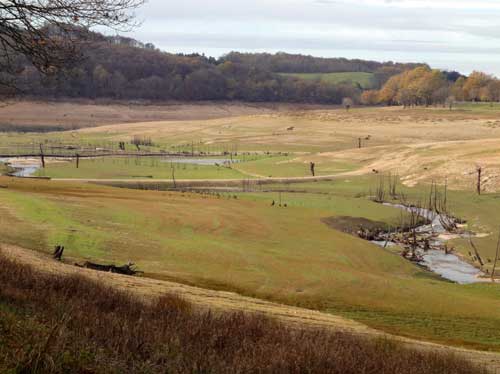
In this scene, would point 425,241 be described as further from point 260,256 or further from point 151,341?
point 151,341

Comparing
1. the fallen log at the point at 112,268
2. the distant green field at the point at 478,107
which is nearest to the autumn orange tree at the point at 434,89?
the distant green field at the point at 478,107

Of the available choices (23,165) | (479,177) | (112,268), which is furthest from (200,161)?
(112,268)

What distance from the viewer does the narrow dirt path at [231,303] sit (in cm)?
1599

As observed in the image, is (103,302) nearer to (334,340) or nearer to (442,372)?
(334,340)

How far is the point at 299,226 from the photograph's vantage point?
33.8 metres

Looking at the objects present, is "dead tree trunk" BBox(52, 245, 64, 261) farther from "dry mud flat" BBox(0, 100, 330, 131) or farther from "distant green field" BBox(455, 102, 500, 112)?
"distant green field" BBox(455, 102, 500, 112)

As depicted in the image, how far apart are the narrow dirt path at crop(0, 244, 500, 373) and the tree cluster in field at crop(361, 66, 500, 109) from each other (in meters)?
100.0

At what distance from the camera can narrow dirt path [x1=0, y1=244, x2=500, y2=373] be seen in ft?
52.5

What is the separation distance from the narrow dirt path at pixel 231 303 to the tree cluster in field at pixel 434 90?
9998cm

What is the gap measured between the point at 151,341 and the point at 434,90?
402 ft

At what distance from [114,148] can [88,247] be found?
61028 millimetres

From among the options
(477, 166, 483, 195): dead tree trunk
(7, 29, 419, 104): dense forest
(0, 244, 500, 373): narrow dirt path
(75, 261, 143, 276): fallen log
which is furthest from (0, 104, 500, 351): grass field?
(7, 29, 419, 104): dense forest

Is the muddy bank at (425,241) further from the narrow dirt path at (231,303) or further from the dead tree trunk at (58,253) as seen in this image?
the dead tree trunk at (58,253)

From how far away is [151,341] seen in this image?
10.5 metres
